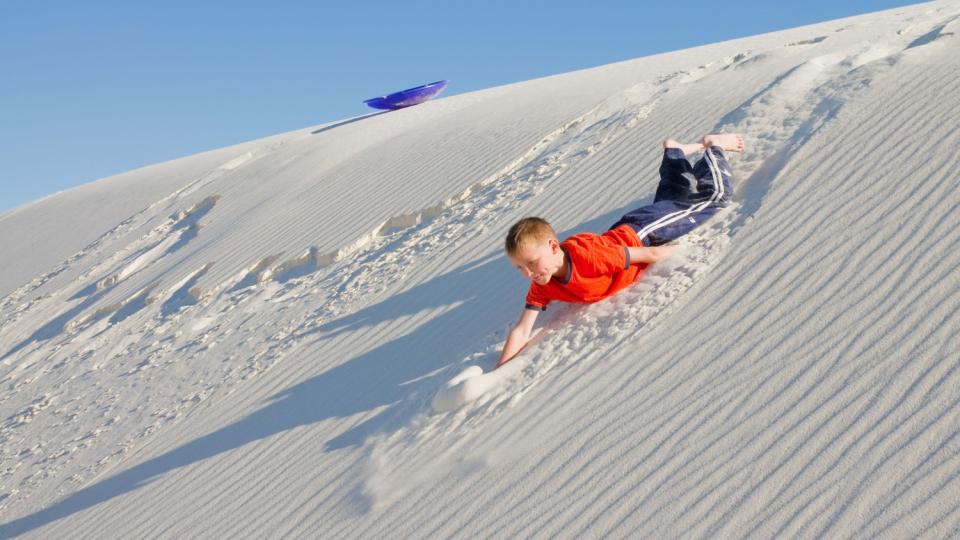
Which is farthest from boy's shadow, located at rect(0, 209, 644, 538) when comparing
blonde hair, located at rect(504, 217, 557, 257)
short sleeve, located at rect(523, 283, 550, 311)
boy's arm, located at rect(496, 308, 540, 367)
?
blonde hair, located at rect(504, 217, 557, 257)

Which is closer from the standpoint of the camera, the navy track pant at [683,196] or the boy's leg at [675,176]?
the navy track pant at [683,196]

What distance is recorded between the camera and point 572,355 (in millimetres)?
4156

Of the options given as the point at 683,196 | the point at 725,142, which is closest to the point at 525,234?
the point at 683,196

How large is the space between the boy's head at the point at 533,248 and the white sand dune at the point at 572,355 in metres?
0.45

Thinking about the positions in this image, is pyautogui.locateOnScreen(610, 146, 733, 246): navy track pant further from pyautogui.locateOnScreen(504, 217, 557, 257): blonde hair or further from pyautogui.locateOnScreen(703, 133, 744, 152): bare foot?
pyautogui.locateOnScreen(504, 217, 557, 257): blonde hair

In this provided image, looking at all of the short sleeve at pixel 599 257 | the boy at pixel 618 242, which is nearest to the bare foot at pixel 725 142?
the boy at pixel 618 242

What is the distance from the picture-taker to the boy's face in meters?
3.88

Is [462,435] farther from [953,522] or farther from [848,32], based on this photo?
[848,32]

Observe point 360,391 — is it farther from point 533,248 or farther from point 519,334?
point 533,248

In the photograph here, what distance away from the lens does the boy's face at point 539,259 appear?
153 inches

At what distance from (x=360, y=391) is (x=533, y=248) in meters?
1.57

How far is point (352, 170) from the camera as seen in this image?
11.5m

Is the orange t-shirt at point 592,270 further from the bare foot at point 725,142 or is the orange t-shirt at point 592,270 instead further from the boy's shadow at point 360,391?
the bare foot at point 725,142

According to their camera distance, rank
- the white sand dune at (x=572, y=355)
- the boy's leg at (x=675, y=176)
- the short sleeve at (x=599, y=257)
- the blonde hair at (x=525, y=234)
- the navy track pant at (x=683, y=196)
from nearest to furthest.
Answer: the white sand dune at (x=572, y=355)
the blonde hair at (x=525, y=234)
the short sleeve at (x=599, y=257)
the navy track pant at (x=683, y=196)
the boy's leg at (x=675, y=176)
